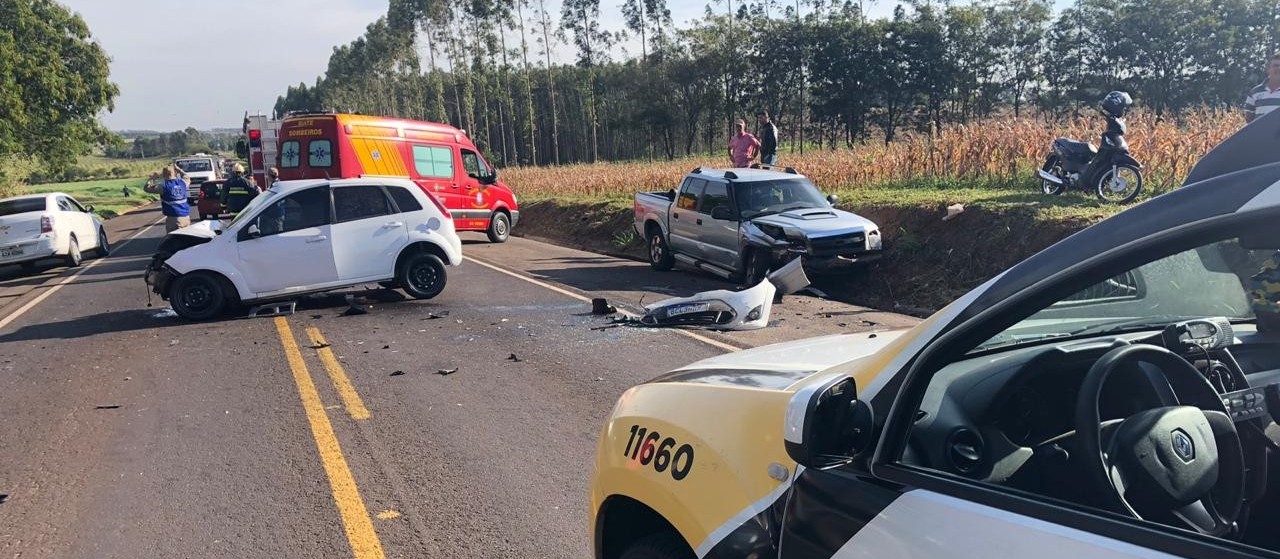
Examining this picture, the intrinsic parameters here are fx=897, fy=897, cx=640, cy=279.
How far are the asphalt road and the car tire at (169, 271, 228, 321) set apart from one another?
234mm

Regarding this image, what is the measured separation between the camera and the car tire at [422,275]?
12.7m

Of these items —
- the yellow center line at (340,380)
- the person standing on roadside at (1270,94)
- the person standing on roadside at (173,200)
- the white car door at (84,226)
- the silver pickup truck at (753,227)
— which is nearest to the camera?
the yellow center line at (340,380)

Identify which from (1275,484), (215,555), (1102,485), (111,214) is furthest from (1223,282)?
(111,214)

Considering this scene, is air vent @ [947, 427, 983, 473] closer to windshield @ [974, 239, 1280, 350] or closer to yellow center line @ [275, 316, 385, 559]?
windshield @ [974, 239, 1280, 350]

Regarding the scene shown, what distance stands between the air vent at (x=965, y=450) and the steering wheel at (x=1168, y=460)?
0.77 ft

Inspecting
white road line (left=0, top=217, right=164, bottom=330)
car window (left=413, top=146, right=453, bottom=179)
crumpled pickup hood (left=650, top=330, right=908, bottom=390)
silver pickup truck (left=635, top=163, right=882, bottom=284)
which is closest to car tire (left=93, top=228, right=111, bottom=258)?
white road line (left=0, top=217, right=164, bottom=330)

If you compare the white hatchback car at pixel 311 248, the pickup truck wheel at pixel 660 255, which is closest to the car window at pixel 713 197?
the pickup truck wheel at pixel 660 255

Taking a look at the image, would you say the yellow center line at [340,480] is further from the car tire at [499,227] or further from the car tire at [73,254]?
the car tire at [499,227]

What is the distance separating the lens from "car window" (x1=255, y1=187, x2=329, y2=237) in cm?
1192

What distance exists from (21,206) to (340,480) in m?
17.1

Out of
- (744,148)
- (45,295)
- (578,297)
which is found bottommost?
(578,297)

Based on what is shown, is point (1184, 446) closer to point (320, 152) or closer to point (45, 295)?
point (45, 295)

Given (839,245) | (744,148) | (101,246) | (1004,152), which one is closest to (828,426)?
(839,245)

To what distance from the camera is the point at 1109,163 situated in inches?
489
